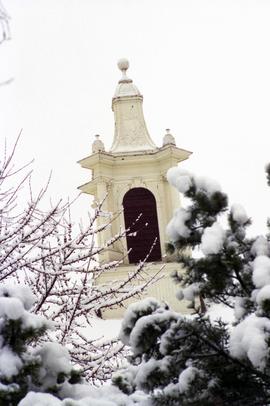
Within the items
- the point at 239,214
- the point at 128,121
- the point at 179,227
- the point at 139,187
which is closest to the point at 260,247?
the point at 239,214

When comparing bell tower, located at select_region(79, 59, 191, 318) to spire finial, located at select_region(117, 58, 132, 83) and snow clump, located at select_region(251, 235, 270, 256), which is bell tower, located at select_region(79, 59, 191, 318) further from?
snow clump, located at select_region(251, 235, 270, 256)

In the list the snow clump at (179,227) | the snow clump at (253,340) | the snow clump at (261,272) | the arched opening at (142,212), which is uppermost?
the arched opening at (142,212)

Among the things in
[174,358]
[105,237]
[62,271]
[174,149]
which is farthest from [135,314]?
[174,149]

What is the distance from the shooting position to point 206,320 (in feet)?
10.8

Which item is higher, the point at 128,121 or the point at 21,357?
the point at 128,121

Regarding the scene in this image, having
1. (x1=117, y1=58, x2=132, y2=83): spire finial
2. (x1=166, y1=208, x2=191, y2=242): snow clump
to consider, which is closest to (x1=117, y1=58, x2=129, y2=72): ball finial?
(x1=117, y1=58, x2=132, y2=83): spire finial

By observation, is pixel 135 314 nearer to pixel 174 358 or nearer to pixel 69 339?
pixel 174 358

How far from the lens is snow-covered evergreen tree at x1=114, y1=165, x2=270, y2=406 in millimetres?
3074

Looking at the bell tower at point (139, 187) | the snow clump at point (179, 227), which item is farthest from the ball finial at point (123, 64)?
the snow clump at point (179, 227)

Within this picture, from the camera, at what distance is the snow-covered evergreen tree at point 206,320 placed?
10.1 feet

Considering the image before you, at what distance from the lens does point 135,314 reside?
3.44 m

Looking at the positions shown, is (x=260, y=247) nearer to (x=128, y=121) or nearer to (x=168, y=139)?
(x=168, y=139)

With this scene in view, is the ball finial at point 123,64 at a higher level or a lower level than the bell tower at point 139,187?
higher

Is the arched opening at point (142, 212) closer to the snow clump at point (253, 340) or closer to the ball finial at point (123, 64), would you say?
the ball finial at point (123, 64)
